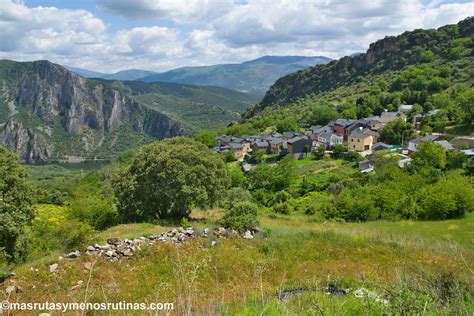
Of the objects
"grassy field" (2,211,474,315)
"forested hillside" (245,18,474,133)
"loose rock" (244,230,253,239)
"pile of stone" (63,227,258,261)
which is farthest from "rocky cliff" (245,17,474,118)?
"pile of stone" (63,227,258,261)

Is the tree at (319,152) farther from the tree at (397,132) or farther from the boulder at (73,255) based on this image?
the boulder at (73,255)

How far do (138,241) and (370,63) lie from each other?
385 feet

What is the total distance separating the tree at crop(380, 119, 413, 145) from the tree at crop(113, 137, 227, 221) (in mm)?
41537

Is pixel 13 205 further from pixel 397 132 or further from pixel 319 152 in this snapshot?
pixel 397 132

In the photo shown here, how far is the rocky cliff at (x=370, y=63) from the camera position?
343ft

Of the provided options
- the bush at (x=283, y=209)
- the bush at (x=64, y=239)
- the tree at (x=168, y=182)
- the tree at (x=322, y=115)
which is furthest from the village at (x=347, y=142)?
the bush at (x=64, y=239)

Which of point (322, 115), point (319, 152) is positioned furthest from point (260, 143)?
point (322, 115)

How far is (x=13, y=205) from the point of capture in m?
13.5

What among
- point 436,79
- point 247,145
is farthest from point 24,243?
point 436,79

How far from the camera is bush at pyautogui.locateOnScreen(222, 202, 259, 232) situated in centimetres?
1689

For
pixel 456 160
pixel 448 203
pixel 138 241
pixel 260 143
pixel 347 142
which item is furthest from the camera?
pixel 260 143

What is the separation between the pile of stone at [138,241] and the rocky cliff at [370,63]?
103m

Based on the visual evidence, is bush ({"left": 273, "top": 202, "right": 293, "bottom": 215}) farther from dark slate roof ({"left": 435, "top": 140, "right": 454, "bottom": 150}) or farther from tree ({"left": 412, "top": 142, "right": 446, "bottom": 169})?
dark slate roof ({"left": 435, "top": 140, "right": 454, "bottom": 150})

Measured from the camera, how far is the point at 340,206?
28.8 m
